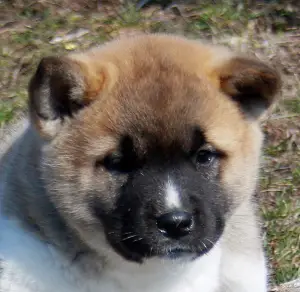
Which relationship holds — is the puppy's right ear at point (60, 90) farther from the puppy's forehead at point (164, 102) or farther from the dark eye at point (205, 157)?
the dark eye at point (205, 157)

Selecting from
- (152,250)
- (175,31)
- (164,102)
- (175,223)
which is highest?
(164,102)

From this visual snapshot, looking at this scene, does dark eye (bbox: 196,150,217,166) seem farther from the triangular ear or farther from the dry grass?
the dry grass

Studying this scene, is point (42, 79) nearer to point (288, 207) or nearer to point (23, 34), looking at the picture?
point (288, 207)

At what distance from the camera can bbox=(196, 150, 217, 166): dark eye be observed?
4.02m

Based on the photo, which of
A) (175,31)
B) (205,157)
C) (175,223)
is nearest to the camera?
(175,223)

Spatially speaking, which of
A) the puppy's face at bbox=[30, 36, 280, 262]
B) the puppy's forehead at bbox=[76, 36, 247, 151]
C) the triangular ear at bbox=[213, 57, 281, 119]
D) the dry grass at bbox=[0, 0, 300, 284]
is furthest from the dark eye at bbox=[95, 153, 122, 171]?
the dry grass at bbox=[0, 0, 300, 284]

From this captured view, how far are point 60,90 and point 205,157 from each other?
28.8 inches

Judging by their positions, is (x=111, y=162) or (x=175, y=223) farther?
(x=111, y=162)

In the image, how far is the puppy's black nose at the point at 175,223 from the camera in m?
3.76

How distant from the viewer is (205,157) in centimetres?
405

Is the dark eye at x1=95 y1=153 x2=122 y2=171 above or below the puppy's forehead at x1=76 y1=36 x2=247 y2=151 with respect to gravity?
below

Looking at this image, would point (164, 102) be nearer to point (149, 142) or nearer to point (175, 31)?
point (149, 142)

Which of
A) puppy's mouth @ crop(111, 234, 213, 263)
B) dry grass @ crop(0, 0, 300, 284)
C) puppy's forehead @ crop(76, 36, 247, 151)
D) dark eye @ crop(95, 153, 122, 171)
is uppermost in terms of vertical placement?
puppy's forehead @ crop(76, 36, 247, 151)

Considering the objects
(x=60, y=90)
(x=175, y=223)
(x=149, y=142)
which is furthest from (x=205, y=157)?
(x=60, y=90)
